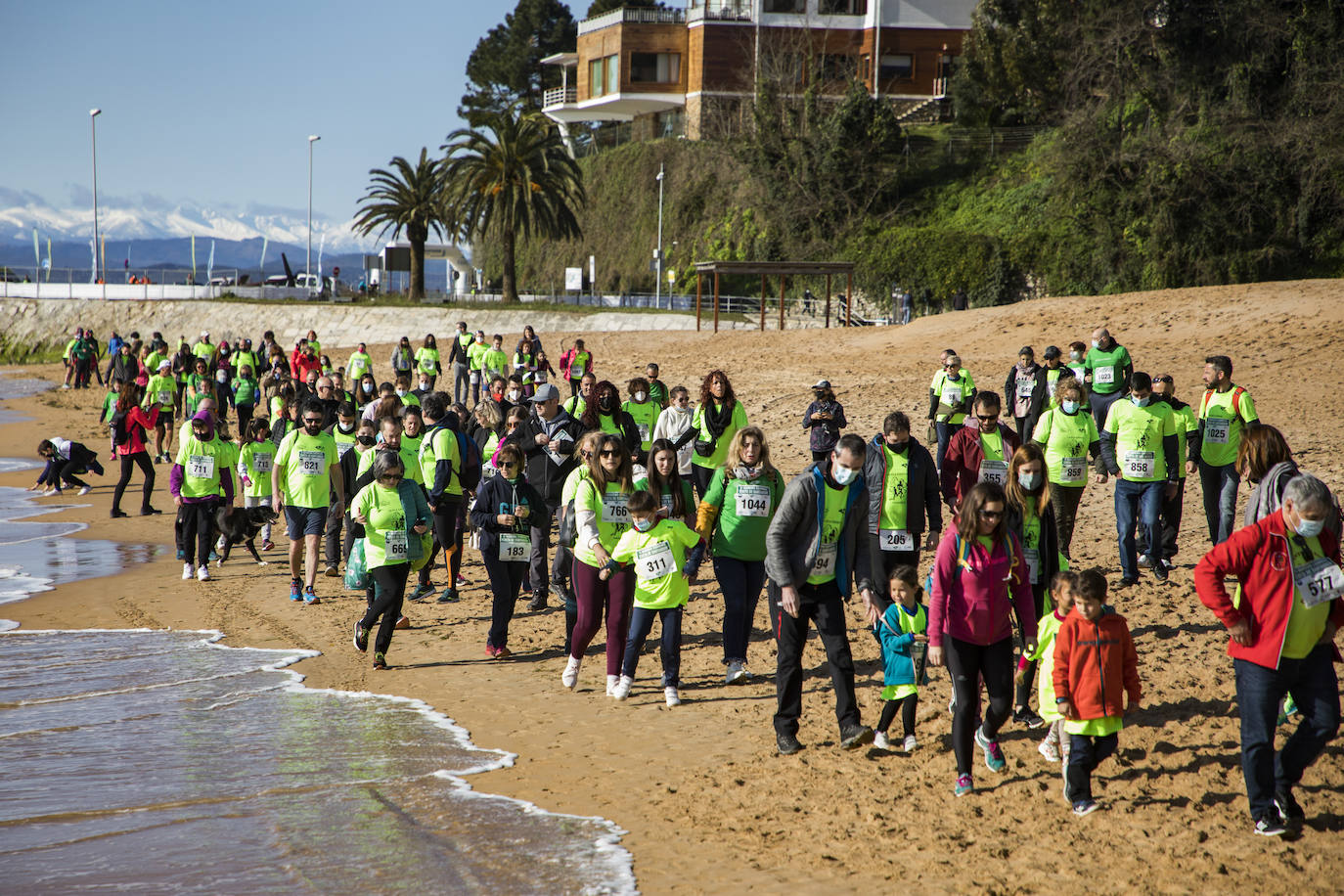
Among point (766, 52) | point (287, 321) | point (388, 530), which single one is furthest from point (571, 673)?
point (766, 52)

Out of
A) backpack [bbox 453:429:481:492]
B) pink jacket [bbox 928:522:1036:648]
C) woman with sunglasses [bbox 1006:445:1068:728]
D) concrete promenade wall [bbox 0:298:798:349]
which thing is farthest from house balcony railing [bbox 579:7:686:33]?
pink jacket [bbox 928:522:1036:648]

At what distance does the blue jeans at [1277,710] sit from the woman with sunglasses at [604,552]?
13.0ft

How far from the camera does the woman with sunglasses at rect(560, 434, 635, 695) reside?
25.8ft

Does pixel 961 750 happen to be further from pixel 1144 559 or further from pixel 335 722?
pixel 1144 559

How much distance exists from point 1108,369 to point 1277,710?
9040mm

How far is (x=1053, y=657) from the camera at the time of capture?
5746 mm

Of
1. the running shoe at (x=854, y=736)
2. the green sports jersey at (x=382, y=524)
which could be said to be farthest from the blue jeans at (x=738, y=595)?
the green sports jersey at (x=382, y=524)

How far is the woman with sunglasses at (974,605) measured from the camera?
594 cm

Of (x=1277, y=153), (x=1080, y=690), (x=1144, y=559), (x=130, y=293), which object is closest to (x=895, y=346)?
(x=1277, y=153)

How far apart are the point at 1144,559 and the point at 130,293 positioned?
57.6 m

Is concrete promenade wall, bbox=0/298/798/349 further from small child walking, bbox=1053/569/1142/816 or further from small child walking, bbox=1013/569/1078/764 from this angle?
small child walking, bbox=1053/569/1142/816

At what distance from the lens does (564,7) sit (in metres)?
77.7

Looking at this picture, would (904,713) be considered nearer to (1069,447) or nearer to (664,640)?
(664,640)

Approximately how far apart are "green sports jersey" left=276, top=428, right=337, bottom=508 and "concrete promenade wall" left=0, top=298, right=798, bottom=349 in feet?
98.0
